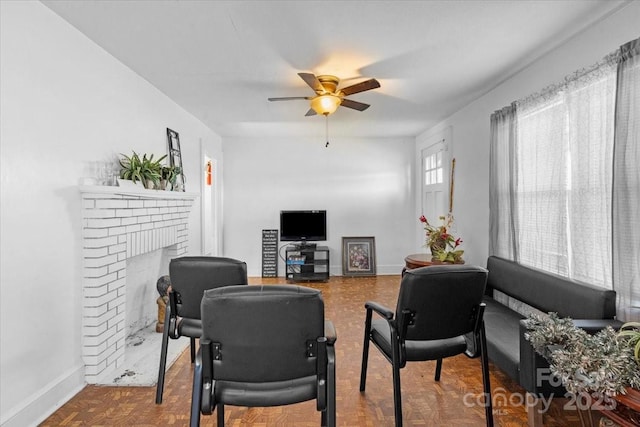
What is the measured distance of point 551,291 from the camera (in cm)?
260

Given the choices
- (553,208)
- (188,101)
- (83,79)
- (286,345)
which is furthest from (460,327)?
(188,101)

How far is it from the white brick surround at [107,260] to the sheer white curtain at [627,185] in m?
3.33

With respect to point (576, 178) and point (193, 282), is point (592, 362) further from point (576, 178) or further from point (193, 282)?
point (193, 282)

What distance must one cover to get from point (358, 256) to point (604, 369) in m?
5.26

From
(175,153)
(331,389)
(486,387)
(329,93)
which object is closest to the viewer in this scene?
(331,389)

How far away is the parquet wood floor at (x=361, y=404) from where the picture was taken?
7.01ft

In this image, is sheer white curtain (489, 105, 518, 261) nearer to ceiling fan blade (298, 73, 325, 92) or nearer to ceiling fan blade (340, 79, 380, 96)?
ceiling fan blade (340, 79, 380, 96)

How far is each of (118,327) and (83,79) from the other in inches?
74.2

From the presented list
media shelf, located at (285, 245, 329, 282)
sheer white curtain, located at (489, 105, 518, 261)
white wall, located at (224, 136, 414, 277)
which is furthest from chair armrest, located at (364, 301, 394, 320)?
white wall, located at (224, 136, 414, 277)

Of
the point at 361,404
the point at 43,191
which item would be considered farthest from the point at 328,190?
the point at 43,191

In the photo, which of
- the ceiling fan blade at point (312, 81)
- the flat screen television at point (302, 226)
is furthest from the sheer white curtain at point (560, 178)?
the flat screen television at point (302, 226)

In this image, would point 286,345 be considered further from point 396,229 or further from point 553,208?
point 396,229

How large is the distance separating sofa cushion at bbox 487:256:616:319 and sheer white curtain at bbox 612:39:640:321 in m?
0.09

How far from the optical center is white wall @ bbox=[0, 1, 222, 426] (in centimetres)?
193
